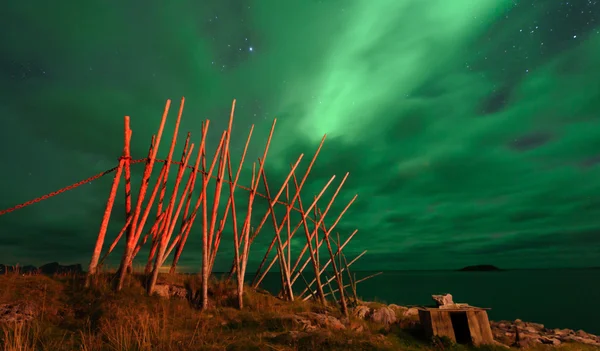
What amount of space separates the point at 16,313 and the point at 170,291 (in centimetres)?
276

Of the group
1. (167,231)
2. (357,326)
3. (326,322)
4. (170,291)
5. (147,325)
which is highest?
(167,231)

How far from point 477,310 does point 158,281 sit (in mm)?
7232

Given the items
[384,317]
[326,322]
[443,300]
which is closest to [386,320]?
[384,317]

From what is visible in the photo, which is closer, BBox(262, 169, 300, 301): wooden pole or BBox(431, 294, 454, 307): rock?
BBox(431, 294, 454, 307): rock

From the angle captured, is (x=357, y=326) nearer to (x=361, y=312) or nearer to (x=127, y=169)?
(x=361, y=312)

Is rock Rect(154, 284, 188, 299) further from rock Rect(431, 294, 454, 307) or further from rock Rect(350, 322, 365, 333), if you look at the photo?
→ rock Rect(431, 294, 454, 307)

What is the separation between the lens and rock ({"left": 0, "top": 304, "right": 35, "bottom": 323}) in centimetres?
515

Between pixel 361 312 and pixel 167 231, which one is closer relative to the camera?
pixel 167 231

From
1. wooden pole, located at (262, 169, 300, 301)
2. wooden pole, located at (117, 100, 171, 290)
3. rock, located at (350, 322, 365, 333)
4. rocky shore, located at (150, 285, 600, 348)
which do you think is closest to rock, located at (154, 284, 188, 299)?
rocky shore, located at (150, 285, 600, 348)

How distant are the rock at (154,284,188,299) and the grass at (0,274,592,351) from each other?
245mm

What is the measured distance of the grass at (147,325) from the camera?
446 centimetres

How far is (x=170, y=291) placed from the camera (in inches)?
297

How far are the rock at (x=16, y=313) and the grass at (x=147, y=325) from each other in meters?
0.08

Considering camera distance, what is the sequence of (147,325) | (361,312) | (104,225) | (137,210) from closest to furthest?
1. (147,325)
2. (104,225)
3. (137,210)
4. (361,312)
